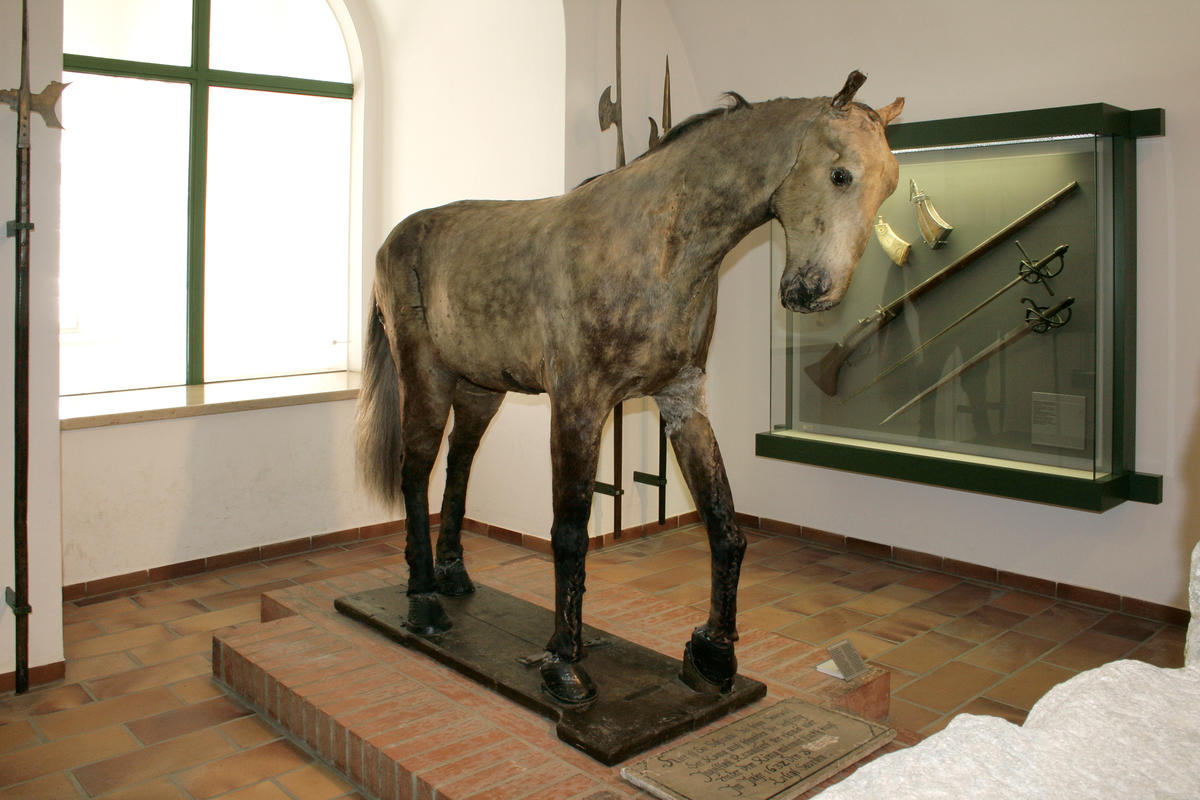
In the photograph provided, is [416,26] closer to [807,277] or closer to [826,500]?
[826,500]

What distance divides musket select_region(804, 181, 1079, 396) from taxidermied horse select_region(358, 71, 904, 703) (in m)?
2.30

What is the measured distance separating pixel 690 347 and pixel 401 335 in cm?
114

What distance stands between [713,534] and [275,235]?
13.9ft

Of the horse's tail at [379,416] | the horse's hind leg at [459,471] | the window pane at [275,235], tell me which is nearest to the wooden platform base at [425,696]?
the horse's hind leg at [459,471]

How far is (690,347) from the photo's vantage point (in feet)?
8.95

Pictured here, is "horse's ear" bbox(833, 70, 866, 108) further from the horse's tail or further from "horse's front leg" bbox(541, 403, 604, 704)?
the horse's tail

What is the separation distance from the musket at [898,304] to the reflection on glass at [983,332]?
0.4 inches

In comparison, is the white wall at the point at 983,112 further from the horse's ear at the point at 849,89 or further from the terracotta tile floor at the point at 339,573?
the horse's ear at the point at 849,89

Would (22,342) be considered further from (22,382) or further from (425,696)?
(425,696)

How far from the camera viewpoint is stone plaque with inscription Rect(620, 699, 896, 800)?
243 centimetres

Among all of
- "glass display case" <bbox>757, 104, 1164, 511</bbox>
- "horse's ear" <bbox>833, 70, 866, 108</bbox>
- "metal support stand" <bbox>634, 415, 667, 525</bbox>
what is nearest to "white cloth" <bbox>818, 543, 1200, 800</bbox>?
"horse's ear" <bbox>833, 70, 866, 108</bbox>

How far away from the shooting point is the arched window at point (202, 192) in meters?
5.43

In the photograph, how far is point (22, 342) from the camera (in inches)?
135

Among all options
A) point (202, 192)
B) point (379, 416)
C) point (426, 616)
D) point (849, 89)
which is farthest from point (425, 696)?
point (202, 192)
